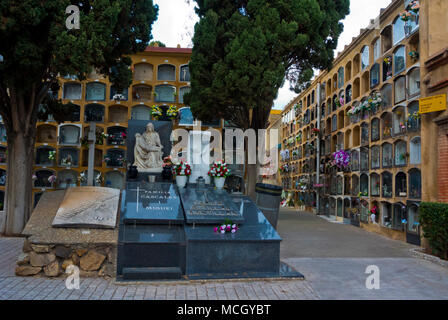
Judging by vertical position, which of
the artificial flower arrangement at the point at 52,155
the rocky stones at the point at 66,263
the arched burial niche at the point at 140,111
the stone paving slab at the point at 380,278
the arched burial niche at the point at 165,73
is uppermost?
the arched burial niche at the point at 165,73

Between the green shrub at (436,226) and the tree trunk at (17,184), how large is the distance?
362 inches

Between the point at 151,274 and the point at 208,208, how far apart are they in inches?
64.6

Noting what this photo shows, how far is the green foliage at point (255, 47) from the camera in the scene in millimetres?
11438

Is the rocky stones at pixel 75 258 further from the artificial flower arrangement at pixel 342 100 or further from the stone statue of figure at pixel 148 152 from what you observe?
the artificial flower arrangement at pixel 342 100

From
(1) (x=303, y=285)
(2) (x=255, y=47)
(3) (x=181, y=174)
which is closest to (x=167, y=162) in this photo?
(3) (x=181, y=174)

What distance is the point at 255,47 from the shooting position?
→ 37.4 ft

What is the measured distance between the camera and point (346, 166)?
44.9ft

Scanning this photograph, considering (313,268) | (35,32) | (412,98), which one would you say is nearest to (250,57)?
(412,98)

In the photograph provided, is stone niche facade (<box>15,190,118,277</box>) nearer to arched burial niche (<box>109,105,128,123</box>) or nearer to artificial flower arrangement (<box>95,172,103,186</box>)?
artificial flower arrangement (<box>95,172,103,186</box>)

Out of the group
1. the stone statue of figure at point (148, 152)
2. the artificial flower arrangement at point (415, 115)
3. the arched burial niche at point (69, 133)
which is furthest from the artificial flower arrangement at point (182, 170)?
the arched burial niche at point (69, 133)

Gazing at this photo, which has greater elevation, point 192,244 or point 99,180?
point 99,180

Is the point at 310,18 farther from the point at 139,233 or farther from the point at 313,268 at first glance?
the point at 139,233

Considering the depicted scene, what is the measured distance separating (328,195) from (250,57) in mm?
7693

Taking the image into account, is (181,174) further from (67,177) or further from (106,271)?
(67,177)
